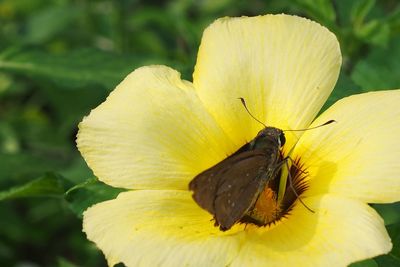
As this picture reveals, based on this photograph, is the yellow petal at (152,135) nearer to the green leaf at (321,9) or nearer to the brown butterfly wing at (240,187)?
the brown butterfly wing at (240,187)

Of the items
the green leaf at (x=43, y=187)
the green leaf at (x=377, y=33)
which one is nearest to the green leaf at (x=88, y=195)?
the green leaf at (x=43, y=187)

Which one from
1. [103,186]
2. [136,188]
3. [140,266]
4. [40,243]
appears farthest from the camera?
[40,243]

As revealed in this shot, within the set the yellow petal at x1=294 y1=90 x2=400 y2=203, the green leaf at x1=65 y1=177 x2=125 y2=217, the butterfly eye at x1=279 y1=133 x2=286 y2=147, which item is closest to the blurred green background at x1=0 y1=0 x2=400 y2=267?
the green leaf at x1=65 y1=177 x2=125 y2=217

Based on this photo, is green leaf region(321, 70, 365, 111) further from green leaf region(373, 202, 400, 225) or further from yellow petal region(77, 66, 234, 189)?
green leaf region(373, 202, 400, 225)

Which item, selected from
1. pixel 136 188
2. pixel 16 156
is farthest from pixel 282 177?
pixel 16 156

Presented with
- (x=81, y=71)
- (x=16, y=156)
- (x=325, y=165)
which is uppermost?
(x=325, y=165)

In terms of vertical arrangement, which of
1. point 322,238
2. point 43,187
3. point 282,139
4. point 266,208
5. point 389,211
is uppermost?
point 282,139

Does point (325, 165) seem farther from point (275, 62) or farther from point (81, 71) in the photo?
point (81, 71)

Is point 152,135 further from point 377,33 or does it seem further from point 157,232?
point 377,33

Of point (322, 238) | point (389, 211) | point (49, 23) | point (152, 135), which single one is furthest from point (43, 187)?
point (49, 23)
